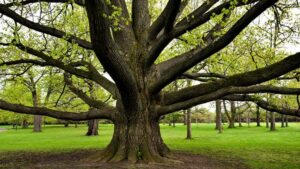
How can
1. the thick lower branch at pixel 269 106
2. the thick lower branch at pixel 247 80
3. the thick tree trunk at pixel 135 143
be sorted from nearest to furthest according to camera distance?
1. the thick lower branch at pixel 247 80
2. the thick tree trunk at pixel 135 143
3. the thick lower branch at pixel 269 106

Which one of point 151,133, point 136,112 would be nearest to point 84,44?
point 136,112

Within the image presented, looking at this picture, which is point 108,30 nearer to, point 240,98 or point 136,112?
point 136,112

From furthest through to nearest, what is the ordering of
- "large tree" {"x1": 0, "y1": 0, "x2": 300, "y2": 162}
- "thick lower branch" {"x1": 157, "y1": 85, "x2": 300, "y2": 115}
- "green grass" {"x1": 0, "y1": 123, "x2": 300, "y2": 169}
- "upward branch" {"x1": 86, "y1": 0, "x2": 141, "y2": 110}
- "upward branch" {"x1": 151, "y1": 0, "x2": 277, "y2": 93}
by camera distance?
A: "green grass" {"x1": 0, "y1": 123, "x2": 300, "y2": 169} → "thick lower branch" {"x1": 157, "y1": 85, "x2": 300, "y2": 115} → "large tree" {"x1": 0, "y1": 0, "x2": 300, "y2": 162} → "upward branch" {"x1": 151, "y1": 0, "x2": 277, "y2": 93} → "upward branch" {"x1": 86, "y1": 0, "x2": 141, "y2": 110}

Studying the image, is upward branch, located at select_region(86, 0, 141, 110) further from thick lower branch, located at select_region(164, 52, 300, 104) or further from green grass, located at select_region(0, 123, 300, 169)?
green grass, located at select_region(0, 123, 300, 169)

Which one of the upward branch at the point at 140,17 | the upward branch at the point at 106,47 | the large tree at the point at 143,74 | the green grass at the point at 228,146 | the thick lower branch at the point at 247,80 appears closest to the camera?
the upward branch at the point at 106,47

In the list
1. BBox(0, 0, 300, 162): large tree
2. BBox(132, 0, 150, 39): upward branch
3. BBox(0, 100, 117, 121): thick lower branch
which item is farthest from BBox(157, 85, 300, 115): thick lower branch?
BBox(132, 0, 150, 39): upward branch

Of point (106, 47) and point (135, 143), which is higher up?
point (106, 47)

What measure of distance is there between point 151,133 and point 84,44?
4.38m

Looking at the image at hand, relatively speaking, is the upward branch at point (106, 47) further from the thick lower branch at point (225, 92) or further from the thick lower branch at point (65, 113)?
the thick lower branch at point (65, 113)

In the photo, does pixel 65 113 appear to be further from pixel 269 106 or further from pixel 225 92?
pixel 269 106

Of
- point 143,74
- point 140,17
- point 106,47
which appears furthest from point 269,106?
point 106,47

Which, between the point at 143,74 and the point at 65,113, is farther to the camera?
the point at 65,113

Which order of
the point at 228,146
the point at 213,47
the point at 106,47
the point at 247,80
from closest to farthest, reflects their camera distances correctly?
the point at 106,47 → the point at 213,47 → the point at 247,80 → the point at 228,146

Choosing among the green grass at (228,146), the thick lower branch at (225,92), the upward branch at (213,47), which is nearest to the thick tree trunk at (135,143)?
the thick lower branch at (225,92)
